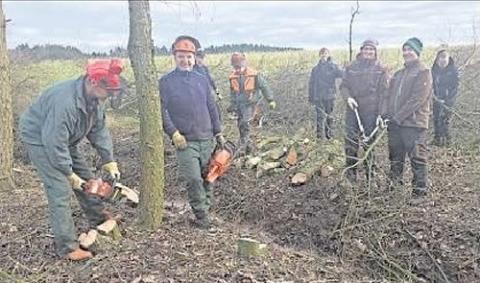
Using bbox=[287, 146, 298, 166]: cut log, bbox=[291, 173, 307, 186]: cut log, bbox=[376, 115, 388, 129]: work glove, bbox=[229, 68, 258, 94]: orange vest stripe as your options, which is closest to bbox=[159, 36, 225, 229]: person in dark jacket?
bbox=[291, 173, 307, 186]: cut log

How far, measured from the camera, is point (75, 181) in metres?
5.03

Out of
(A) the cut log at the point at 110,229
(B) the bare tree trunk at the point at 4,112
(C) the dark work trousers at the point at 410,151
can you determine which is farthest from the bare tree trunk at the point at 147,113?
(B) the bare tree trunk at the point at 4,112

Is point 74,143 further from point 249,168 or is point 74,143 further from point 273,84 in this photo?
point 273,84

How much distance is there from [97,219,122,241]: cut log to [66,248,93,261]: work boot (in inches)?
11.0

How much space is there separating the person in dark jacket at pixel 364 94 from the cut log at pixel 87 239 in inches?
129

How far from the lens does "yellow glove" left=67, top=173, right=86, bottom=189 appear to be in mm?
5012

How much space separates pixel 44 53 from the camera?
19.9 m

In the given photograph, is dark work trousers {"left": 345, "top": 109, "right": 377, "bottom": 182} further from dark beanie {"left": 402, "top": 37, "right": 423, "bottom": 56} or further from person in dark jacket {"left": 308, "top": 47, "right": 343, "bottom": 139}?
person in dark jacket {"left": 308, "top": 47, "right": 343, "bottom": 139}

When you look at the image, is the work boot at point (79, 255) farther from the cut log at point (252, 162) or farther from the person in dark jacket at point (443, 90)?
the person in dark jacket at point (443, 90)

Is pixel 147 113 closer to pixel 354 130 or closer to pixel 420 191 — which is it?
pixel 354 130

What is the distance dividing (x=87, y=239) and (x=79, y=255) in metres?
0.16

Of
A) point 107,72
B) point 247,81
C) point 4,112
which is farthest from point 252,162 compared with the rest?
point 107,72

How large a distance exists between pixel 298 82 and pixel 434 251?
9.10 metres

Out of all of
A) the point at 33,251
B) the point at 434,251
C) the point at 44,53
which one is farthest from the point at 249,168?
the point at 44,53
